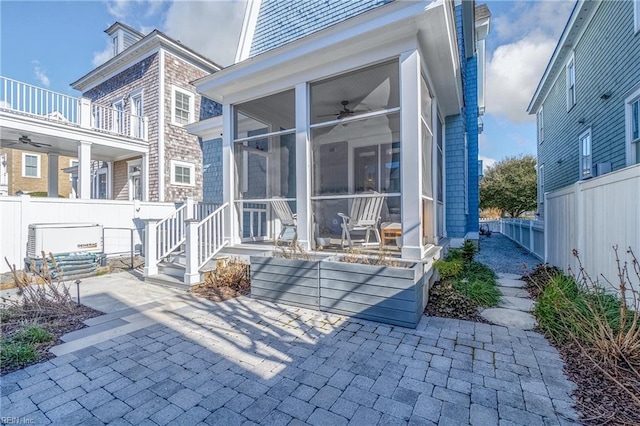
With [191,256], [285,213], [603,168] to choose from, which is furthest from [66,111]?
[603,168]

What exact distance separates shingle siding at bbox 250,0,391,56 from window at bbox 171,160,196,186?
6.88 m

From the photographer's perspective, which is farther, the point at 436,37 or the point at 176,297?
the point at 176,297

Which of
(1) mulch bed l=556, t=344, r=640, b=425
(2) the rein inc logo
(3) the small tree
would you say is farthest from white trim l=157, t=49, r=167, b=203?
(3) the small tree

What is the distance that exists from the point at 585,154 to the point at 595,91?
1874mm

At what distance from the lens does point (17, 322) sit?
11.3ft

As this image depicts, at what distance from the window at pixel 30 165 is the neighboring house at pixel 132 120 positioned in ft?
25.2

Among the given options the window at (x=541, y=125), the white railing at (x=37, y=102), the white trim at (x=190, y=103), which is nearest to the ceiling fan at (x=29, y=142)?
the white railing at (x=37, y=102)

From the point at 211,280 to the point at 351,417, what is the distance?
387cm

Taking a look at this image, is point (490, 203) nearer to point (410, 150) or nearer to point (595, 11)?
point (595, 11)

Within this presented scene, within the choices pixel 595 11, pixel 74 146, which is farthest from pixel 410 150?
pixel 74 146

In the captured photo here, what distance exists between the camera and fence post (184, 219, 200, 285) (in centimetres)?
525

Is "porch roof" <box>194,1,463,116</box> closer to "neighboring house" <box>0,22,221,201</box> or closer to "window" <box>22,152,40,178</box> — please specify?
"neighboring house" <box>0,22,221,201</box>

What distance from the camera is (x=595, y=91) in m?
8.09

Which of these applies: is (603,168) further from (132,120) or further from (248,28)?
(132,120)
